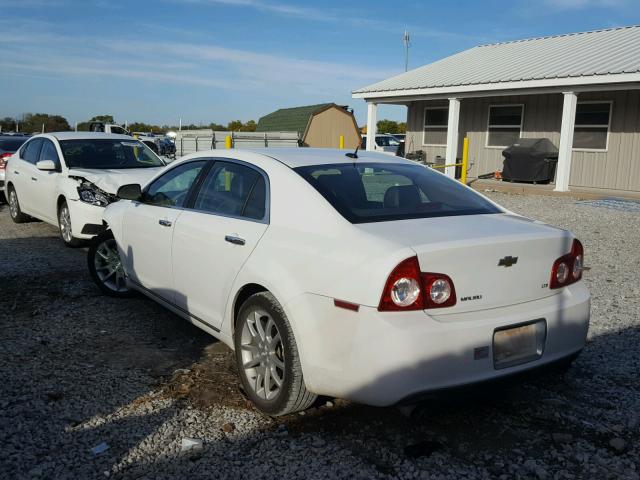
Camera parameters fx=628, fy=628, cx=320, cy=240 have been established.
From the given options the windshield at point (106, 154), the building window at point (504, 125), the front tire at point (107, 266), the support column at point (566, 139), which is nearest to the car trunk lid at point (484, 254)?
the front tire at point (107, 266)

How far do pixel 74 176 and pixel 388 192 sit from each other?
5798 millimetres

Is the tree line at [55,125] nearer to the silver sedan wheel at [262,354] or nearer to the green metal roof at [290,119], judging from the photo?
the green metal roof at [290,119]

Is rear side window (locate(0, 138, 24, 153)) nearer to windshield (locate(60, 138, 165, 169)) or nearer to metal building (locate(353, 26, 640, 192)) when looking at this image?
windshield (locate(60, 138, 165, 169))

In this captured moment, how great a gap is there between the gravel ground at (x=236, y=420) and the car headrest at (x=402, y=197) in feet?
3.94

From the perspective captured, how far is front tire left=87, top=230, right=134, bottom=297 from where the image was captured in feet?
19.9

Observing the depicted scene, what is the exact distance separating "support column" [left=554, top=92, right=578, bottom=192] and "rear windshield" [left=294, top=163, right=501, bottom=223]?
40.5ft

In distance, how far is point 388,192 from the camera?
12.9 feet

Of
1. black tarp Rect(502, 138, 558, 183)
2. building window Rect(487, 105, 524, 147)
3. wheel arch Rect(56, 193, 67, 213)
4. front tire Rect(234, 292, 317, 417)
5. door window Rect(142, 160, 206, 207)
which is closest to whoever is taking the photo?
front tire Rect(234, 292, 317, 417)

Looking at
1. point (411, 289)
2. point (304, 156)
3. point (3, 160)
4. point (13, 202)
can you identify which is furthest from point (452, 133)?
point (411, 289)

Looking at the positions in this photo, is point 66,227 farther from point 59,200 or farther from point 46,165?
point 46,165

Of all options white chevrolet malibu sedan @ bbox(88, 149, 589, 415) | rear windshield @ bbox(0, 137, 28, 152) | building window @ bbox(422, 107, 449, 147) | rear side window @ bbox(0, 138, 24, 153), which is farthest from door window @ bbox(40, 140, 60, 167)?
building window @ bbox(422, 107, 449, 147)

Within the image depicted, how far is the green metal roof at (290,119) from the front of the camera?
30.6 meters

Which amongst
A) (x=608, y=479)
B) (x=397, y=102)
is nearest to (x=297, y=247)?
(x=608, y=479)

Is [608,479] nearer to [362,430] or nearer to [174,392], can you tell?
[362,430]
